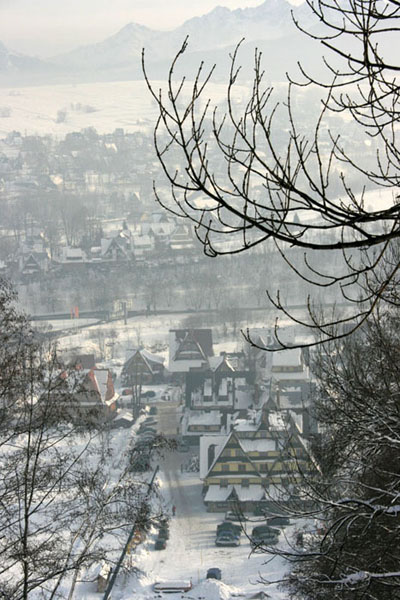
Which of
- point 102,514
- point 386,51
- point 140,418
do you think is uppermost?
point 386,51

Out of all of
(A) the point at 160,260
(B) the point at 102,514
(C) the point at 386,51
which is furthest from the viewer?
(C) the point at 386,51

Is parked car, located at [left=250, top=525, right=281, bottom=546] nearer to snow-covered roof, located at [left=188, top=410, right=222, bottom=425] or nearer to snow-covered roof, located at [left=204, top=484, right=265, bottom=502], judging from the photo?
snow-covered roof, located at [left=204, top=484, right=265, bottom=502]

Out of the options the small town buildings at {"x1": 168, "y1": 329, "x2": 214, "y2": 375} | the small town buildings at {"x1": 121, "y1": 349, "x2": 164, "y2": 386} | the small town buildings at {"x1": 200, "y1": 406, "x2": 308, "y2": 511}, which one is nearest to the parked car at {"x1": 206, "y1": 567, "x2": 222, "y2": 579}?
the small town buildings at {"x1": 200, "y1": 406, "x2": 308, "y2": 511}

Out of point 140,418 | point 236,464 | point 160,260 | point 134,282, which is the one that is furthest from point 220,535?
point 160,260

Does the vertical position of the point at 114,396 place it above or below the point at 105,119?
below

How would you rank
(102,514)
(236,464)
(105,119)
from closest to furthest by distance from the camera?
(102,514), (236,464), (105,119)

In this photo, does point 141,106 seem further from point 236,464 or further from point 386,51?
point 236,464

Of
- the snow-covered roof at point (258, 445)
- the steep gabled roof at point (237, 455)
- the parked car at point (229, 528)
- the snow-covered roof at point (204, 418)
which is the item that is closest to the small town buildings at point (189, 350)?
the snow-covered roof at point (204, 418)

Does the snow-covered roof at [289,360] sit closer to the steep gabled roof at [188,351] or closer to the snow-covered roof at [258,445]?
the steep gabled roof at [188,351]
